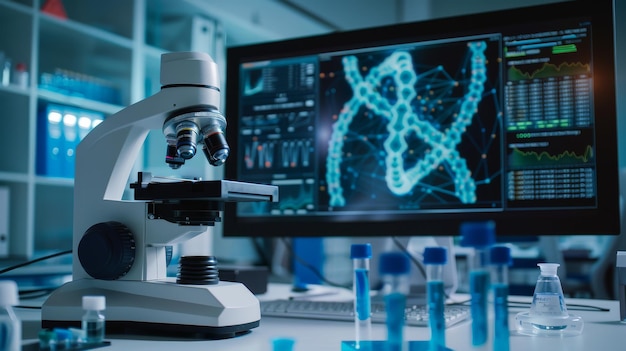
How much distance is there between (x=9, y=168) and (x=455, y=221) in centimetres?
219

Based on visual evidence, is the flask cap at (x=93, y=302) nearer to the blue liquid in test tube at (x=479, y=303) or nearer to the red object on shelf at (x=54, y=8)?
the blue liquid in test tube at (x=479, y=303)

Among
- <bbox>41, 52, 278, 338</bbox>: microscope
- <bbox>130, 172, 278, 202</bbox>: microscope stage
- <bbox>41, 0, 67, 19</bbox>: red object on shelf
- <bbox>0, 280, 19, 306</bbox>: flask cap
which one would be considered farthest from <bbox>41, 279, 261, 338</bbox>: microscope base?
<bbox>41, 0, 67, 19</bbox>: red object on shelf

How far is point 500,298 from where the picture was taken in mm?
533

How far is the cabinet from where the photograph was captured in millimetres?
2518

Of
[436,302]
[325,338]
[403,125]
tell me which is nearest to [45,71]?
[403,125]

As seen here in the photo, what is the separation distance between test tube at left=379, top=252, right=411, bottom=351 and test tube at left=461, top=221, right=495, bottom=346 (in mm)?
60

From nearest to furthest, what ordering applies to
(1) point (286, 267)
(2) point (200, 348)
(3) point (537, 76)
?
(2) point (200, 348)
(3) point (537, 76)
(1) point (286, 267)

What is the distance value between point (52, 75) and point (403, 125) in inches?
85.2

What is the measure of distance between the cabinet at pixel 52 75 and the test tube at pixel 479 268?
2.35 metres

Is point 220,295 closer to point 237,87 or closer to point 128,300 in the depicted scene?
point 128,300

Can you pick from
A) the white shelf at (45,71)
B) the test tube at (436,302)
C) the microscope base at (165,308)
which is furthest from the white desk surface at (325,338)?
the white shelf at (45,71)

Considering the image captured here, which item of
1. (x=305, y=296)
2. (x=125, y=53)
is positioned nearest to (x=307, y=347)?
(x=305, y=296)

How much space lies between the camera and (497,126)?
1.06m

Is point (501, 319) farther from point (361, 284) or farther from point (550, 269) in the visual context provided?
point (550, 269)
